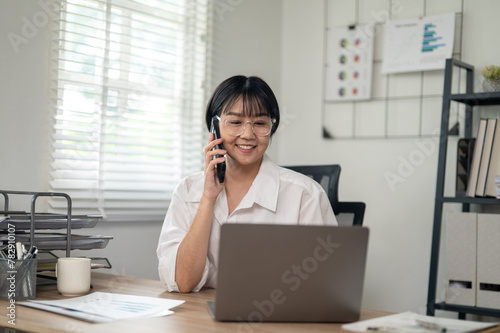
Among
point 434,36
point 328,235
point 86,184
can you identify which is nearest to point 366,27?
point 434,36

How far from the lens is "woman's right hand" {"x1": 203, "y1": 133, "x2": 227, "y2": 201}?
171 centimetres

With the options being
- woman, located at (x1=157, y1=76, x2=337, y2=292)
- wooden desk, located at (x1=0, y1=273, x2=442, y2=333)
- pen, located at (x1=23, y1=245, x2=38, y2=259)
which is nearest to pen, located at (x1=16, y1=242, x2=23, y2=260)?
pen, located at (x1=23, y1=245, x2=38, y2=259)

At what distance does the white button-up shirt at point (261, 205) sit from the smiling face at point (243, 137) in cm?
6

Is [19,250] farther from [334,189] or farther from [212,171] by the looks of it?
[334,189]

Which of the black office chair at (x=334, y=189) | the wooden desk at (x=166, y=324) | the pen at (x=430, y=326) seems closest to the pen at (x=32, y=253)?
the wooden desk at (x=166, y=324)

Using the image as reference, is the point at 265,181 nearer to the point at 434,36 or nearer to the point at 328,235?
the point at 328,235

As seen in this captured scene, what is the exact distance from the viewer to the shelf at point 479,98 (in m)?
2.39

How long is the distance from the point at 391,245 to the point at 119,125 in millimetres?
1457

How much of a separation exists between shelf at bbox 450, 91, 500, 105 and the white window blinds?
1165 mm

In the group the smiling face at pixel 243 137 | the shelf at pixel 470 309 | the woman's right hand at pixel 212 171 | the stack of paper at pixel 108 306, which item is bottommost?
the shelf at pixel 470 309

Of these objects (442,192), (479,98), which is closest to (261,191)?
(442,192)

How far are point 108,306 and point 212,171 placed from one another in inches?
22.2

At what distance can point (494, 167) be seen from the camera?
2.40m

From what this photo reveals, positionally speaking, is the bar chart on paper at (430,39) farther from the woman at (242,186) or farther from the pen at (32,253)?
the pen at (32,253)
